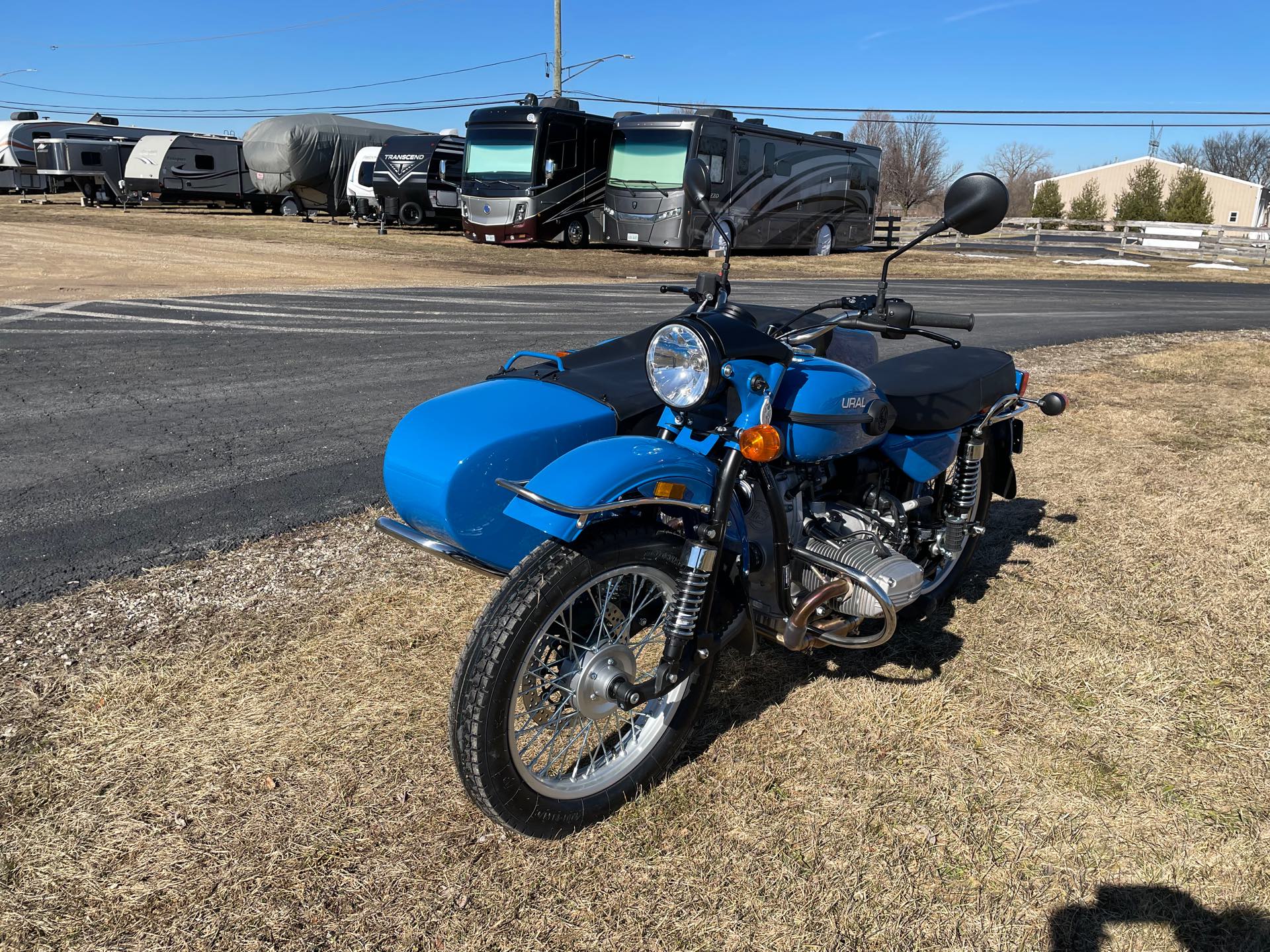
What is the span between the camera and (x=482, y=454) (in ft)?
8.23

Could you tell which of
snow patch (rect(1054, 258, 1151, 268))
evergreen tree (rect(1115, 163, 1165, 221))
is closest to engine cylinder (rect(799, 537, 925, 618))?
snow patch (rect(1054, 258, 1151, 268))

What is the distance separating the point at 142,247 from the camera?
19.7 metres

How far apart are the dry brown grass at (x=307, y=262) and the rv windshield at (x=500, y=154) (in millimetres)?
1752

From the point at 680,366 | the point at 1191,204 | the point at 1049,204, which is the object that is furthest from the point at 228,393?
the point at 1049,204

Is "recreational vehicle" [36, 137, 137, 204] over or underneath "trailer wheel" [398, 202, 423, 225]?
over

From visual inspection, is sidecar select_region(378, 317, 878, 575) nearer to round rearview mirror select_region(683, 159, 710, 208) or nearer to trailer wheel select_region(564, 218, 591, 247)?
round rearview mirror select_region(683, 159, 710, 208)

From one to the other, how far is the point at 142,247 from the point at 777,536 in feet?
67.9

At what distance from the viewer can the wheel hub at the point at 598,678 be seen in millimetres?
2541

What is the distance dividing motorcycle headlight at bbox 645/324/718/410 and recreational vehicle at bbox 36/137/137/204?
38.2m

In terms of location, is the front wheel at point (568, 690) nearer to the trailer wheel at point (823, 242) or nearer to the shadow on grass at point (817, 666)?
the shadow on grass at point (817, 666)

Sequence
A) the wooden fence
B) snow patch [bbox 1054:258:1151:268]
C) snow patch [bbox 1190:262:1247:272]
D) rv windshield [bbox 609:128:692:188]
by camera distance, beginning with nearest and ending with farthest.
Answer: rv windshield [bbox 609:128:692:188]
snow patch [bbox 1054:258:1151:268]
snow patch [bbox 1190:262:1247:272]
the wooden fence

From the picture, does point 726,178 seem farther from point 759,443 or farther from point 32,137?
point 32,137

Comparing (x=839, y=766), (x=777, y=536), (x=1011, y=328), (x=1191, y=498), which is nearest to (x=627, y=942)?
(x=839, y=766)

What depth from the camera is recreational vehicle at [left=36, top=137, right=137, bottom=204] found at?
34844 mm
